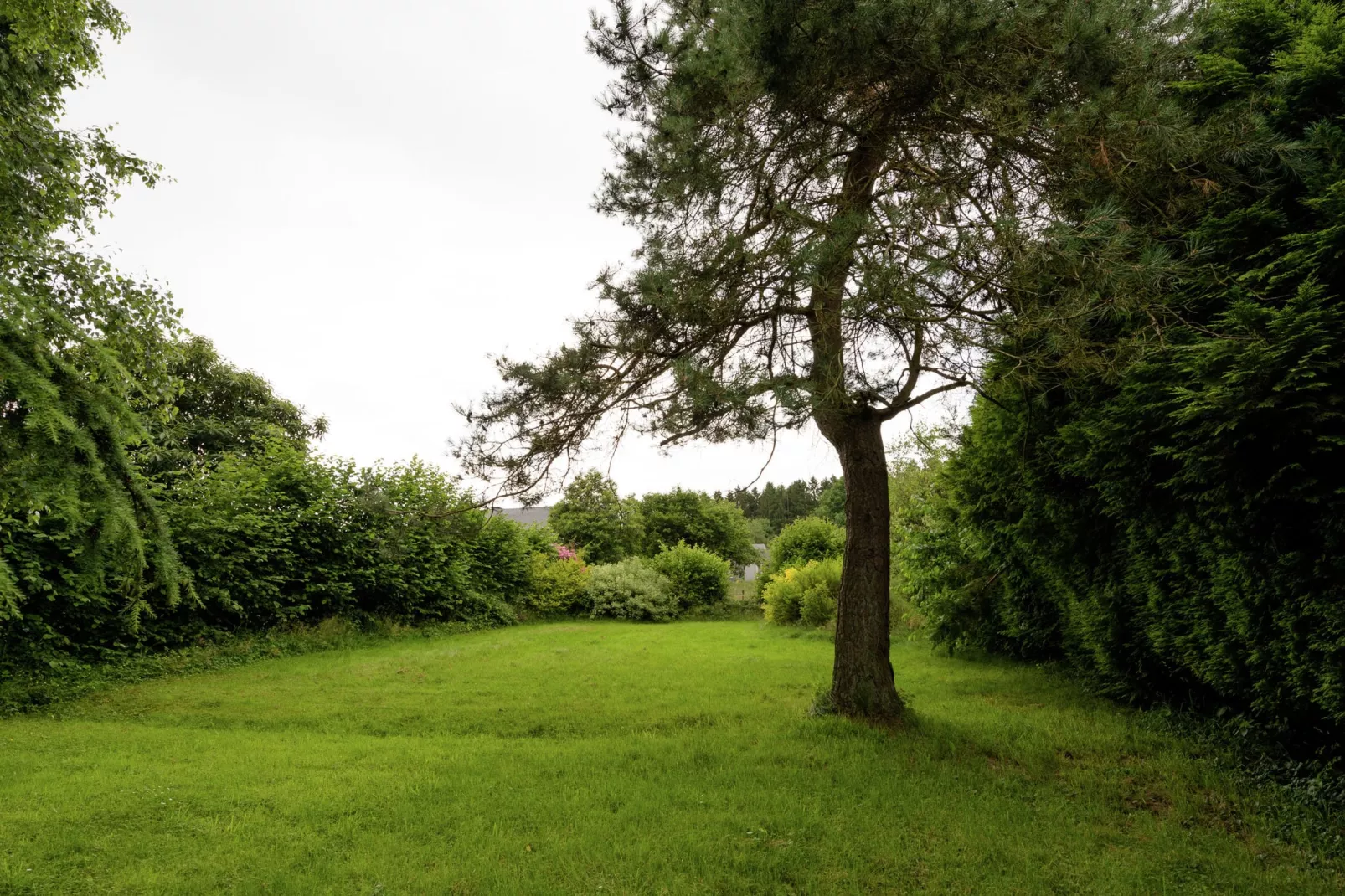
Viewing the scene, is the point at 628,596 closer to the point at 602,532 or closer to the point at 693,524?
the point at 602,532

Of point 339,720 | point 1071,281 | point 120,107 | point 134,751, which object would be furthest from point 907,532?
point 120,107

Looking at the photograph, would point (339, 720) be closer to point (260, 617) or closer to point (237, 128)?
point (260, 617)

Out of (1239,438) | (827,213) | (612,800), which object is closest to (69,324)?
(612,800)

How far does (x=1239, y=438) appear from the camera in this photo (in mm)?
4246

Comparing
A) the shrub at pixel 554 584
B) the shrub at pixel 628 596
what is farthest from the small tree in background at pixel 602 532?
the shrub at pixel 628 596

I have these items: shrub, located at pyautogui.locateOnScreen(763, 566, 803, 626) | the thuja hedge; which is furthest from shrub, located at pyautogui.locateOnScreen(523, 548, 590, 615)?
the thuja hedge

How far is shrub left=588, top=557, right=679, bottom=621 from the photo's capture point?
18078mm

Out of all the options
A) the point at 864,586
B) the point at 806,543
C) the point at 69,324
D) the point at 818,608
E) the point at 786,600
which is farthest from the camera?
the point at 806,543

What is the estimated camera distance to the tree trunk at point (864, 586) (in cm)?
607

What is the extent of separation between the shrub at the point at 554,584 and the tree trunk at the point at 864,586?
493 inches

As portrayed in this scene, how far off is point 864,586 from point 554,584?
516 inches

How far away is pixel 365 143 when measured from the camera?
938cm

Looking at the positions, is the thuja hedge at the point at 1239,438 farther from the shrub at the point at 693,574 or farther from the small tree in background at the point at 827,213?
the shrub at the point at 693,574

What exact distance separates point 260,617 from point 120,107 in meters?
8.06
